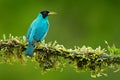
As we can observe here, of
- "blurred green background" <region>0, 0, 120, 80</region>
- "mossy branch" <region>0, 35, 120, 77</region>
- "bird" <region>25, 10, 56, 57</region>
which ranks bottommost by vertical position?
"mossy branch" <region>0, 35, 120, 77</region>

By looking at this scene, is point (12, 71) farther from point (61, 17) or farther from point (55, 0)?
point (55, 0)

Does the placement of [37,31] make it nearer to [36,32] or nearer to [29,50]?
[36,32]

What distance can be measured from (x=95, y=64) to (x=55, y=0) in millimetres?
13424

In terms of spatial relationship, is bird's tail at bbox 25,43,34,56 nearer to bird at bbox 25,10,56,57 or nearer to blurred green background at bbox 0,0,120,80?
bird at bbox 25,10,56,57

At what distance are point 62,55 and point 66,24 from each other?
37.3ft

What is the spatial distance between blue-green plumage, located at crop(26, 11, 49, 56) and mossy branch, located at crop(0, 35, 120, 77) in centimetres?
10

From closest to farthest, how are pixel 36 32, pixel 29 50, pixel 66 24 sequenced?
pixel 29 50, pixel 36 32, pixel 66 24

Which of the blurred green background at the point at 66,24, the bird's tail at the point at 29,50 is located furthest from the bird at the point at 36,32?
the blurred green background at the point at 66,24

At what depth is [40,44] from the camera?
822 centimetres

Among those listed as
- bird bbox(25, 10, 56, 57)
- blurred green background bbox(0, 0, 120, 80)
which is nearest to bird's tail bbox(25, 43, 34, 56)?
bird bbox(25, 10, 56, 57)

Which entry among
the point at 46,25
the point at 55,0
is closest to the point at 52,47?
the point at 46,25

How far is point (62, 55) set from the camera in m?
8.16

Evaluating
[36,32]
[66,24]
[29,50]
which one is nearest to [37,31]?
[36,32]

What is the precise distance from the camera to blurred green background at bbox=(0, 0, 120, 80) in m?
18.0
